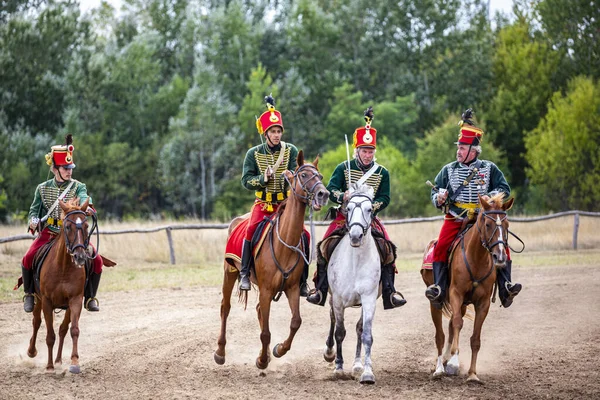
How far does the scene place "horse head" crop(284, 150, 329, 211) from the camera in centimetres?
927

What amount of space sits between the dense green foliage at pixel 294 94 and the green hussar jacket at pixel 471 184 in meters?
31.9

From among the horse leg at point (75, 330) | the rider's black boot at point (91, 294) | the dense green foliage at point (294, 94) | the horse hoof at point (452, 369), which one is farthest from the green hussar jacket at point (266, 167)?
the dense green foliage at point (294, 94)

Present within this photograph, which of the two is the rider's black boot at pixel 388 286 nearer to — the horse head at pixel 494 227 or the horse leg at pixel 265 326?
the horse head at pixel 494 227

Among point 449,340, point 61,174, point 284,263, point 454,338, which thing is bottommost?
point 449,340

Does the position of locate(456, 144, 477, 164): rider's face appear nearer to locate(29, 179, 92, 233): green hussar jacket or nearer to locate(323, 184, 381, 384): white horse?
locate(323, 184, 381, 384): white horse

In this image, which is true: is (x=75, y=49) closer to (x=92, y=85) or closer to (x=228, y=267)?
(x=92, y=85)

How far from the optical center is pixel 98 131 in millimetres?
51188

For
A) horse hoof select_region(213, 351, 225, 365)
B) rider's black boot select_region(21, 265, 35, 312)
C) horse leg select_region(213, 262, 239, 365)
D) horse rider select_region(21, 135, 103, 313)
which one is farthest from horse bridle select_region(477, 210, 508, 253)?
rider's black boot select_region(21, 265, 35, 312)

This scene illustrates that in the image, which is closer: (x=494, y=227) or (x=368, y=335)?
(x=494, y=227)

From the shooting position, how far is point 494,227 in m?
9.35

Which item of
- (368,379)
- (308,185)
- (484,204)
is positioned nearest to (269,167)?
(308,185)

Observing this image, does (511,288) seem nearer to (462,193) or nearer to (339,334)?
(462,193)

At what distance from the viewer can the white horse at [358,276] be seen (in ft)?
30.7

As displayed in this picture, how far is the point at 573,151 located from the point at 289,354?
33.9m
